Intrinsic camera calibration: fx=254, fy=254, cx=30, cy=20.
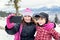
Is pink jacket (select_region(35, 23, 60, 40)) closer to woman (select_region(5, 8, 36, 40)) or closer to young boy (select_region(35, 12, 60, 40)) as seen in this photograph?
young boy (select_region(35, 12, 60, 40))

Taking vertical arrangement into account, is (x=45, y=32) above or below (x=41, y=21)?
below

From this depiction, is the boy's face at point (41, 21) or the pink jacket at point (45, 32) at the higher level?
the boy's face at point (41, 21)

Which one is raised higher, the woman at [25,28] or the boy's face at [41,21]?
the boy's face at [41,21]

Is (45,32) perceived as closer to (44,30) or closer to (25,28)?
(44,30)

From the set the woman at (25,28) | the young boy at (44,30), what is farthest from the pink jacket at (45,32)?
the woman at (25,28)

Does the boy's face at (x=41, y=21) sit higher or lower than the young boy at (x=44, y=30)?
higher

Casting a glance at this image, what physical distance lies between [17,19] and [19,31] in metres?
0.33

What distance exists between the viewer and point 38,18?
2527 mm

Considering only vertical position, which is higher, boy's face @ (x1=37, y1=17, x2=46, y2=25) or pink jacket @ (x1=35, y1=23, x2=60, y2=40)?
boy's face @ (x1=37, y1=17, x2=46, y2=25)

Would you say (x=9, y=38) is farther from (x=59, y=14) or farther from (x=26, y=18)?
(x=26, y=18)

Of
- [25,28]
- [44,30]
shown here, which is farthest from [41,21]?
[25,28]

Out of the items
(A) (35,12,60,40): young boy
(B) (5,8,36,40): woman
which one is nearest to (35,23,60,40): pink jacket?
(A) (35,12,60,40): young boy

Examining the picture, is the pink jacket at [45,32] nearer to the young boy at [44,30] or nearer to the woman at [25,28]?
the young boy at [44,30]

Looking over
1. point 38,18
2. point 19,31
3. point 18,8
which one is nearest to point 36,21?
point 38,18
